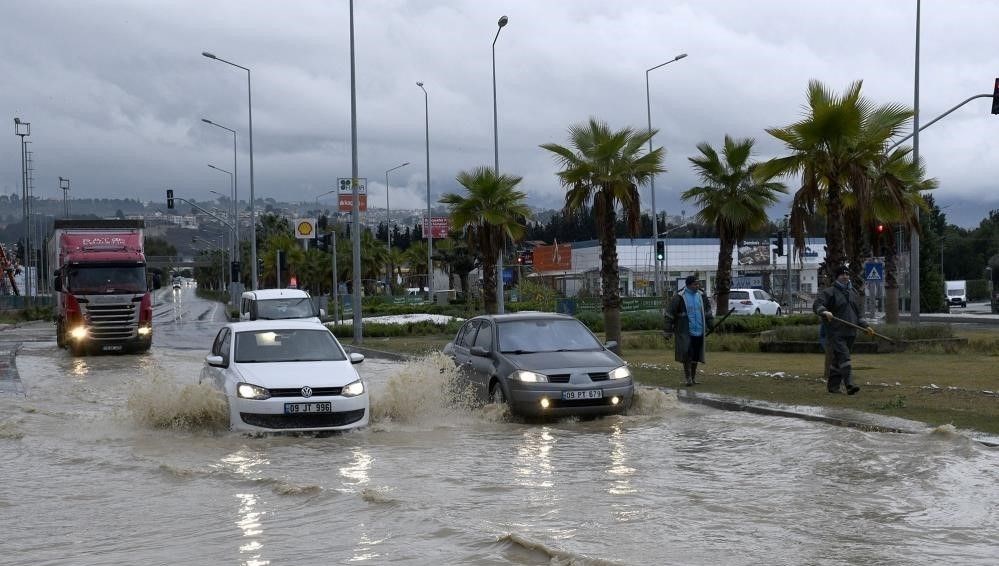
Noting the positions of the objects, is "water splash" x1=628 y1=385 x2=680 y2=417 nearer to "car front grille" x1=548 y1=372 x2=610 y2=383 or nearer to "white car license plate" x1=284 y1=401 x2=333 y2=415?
"car front grille" x1=548 y1=372 x2=610 y2=383

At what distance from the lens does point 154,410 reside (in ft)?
44.5

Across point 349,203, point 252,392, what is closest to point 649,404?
point 252,392

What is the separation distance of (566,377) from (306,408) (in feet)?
10.4

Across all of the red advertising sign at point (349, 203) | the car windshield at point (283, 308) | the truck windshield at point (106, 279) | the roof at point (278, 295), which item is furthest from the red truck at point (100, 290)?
the red advertising sign at point (349, 203)

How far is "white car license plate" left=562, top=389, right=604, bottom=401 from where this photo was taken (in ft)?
43.5

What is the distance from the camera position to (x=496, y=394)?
45.7 ft

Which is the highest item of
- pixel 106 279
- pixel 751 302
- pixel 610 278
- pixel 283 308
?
pixel 106 279

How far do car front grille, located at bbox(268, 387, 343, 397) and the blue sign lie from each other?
20.5 metres

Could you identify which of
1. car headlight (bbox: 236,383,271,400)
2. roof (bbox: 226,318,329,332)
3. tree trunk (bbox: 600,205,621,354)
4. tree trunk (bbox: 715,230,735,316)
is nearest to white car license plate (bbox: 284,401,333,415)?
car headlight (bbox: 236,383,271,400)

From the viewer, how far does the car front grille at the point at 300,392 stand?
484 inches

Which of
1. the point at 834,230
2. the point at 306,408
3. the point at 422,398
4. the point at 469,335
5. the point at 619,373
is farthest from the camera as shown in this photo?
the point at 834,230

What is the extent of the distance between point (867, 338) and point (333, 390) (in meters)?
16.7

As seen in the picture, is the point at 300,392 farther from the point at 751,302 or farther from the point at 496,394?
the point at 751,302

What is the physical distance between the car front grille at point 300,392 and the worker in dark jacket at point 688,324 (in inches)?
259
